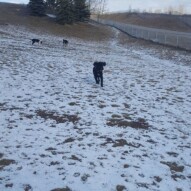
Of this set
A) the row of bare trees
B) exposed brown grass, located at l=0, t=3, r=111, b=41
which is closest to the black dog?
exposed brown grass, located at l=0, t=3, r=111, b=41

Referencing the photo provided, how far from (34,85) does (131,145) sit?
6.10 meters

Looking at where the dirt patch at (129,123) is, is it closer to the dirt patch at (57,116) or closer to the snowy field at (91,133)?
the snowy field at (91,133)

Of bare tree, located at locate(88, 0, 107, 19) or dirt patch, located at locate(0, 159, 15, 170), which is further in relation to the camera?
bare tree, located at locate(88, 0, 107, 19)

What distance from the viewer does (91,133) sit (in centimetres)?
806

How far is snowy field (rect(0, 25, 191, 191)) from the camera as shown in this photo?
5.96m

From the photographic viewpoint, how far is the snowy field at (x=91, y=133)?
19.6 ft

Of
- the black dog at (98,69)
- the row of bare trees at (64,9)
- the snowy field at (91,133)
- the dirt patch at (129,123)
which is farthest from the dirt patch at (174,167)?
the row of bare trees at (64,9)

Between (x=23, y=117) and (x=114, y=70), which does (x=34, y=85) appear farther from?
(x=114, y=70)

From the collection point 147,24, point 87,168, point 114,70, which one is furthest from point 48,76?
point 147,24

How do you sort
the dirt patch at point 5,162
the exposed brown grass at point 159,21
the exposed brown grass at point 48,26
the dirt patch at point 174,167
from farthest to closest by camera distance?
the exposed brown grass at point 159,21 → the exposed brown grass at point 48,26 → the dirt patch at point 174,167 → the dirt patch at point 5,162

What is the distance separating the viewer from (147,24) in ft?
283

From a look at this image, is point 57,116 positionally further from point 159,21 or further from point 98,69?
point 159,21

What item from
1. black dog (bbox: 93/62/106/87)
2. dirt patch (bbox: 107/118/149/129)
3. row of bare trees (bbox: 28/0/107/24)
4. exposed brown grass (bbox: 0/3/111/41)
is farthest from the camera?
row of bare trees (bbox: 28/0/107/24)

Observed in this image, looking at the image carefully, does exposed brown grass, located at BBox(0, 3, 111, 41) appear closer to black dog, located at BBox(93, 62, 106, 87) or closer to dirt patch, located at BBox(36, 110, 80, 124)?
black dog, located at BBox(93, 62, 106, 87)
